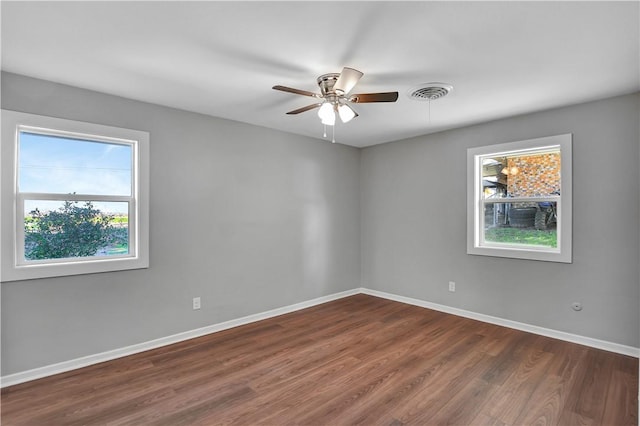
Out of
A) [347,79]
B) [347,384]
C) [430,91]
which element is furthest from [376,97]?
[347,384]

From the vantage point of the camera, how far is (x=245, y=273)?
394 centimetres

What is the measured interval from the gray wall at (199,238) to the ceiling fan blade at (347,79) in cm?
190

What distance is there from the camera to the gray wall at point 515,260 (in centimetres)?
301

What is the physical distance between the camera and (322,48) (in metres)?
2.15

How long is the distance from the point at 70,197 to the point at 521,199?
4628 millimetres

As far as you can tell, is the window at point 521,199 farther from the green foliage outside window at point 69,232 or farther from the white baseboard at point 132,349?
the green foliage outside window at point 69,232

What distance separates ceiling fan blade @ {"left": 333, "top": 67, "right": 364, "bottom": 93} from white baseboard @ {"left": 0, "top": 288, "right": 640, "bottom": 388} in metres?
2.89

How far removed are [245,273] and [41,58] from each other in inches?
107

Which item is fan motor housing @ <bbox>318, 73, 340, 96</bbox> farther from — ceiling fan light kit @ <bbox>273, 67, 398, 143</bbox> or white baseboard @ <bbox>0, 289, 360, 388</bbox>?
white baseboard @ <bbox>0, 289, 360, 388</bbox>

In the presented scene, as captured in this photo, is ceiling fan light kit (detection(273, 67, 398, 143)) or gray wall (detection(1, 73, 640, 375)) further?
gray wall (detection(1, 73, 640, 375))

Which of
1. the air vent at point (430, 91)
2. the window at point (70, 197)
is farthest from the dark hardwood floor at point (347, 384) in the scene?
the air vent at point (430, 91)

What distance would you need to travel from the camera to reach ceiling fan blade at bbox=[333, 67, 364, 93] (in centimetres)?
214

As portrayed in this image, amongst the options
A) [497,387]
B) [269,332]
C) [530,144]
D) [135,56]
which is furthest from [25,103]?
[530,144]

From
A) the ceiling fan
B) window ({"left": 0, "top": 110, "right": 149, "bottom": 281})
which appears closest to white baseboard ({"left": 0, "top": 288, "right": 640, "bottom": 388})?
window ({"left": 0, "top": 110, "right": 149, "bottom": 281})
